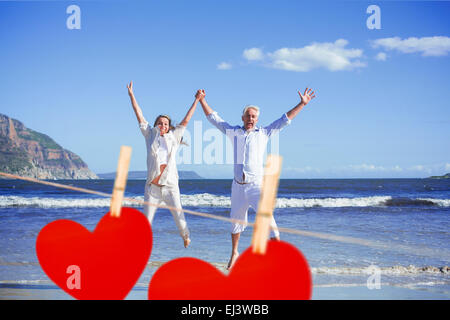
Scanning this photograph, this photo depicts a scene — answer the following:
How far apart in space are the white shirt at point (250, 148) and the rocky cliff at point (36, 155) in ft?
239

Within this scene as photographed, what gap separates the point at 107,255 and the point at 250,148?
2287 millimetres

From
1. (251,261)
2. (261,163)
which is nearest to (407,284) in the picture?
(261,163)

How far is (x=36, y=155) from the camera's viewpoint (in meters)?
92.0

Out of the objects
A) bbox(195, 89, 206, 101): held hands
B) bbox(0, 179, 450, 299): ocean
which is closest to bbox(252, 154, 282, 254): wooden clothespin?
bbox(0, 179, 450, 299): ocean

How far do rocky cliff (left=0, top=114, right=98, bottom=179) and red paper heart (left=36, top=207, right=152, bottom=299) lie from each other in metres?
73.9

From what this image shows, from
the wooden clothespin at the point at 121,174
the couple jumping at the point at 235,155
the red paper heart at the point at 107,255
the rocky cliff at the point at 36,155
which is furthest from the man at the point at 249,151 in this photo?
the rocky cliff at the point at 36,155

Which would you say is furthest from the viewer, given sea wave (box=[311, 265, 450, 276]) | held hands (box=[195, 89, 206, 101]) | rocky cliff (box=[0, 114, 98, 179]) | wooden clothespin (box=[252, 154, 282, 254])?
rocky cliff (box=[0, 114, 98, 179])

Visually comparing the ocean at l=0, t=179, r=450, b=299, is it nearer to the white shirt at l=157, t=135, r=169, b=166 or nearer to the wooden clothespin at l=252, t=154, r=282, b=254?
the white shirt at l=157, t=135, r=169, b=166

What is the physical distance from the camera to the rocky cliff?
74250 millimetres

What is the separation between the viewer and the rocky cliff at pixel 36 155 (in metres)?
74.2

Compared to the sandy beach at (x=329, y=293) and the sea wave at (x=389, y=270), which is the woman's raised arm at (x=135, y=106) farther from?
the sea wave at (x=389, y=270)

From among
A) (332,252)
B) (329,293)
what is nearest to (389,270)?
(332,252)
